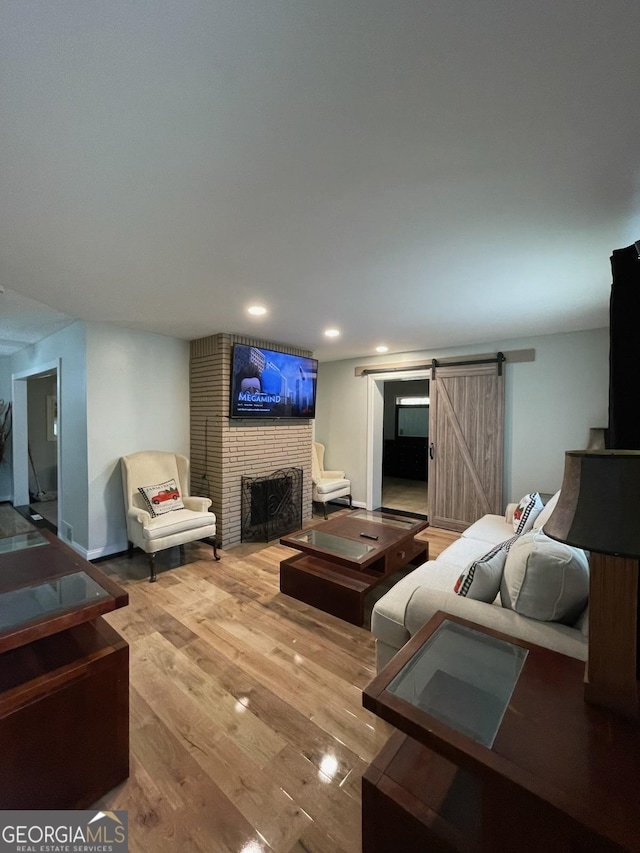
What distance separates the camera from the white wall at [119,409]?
356cm

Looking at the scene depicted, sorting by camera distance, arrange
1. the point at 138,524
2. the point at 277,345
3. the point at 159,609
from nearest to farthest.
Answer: the point at 159,609 → the point at 138,524 → the point at 277,345

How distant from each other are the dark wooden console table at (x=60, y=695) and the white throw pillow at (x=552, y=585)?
1623 millimetres

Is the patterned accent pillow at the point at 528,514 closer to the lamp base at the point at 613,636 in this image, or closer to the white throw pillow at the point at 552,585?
the white throw pillow at the point at 552,585

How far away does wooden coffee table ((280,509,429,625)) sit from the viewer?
2588 millimetres

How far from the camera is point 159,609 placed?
2686mm

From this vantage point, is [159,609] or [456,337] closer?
[159,609]

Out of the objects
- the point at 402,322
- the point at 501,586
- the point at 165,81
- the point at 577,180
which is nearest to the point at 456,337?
the point at 402,322

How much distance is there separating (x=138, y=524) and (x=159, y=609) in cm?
94

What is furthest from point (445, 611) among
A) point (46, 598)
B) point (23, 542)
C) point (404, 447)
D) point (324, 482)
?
point (404, 447)

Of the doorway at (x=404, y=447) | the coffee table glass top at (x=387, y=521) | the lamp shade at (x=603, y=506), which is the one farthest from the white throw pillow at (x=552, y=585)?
the doorway at (x=404, y=447)

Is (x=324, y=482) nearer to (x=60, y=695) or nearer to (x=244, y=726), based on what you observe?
(x=244, y=726)

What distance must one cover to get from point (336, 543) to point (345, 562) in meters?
0.35

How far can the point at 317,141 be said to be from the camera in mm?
1215

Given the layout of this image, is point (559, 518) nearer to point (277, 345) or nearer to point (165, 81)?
point (165, 81)
